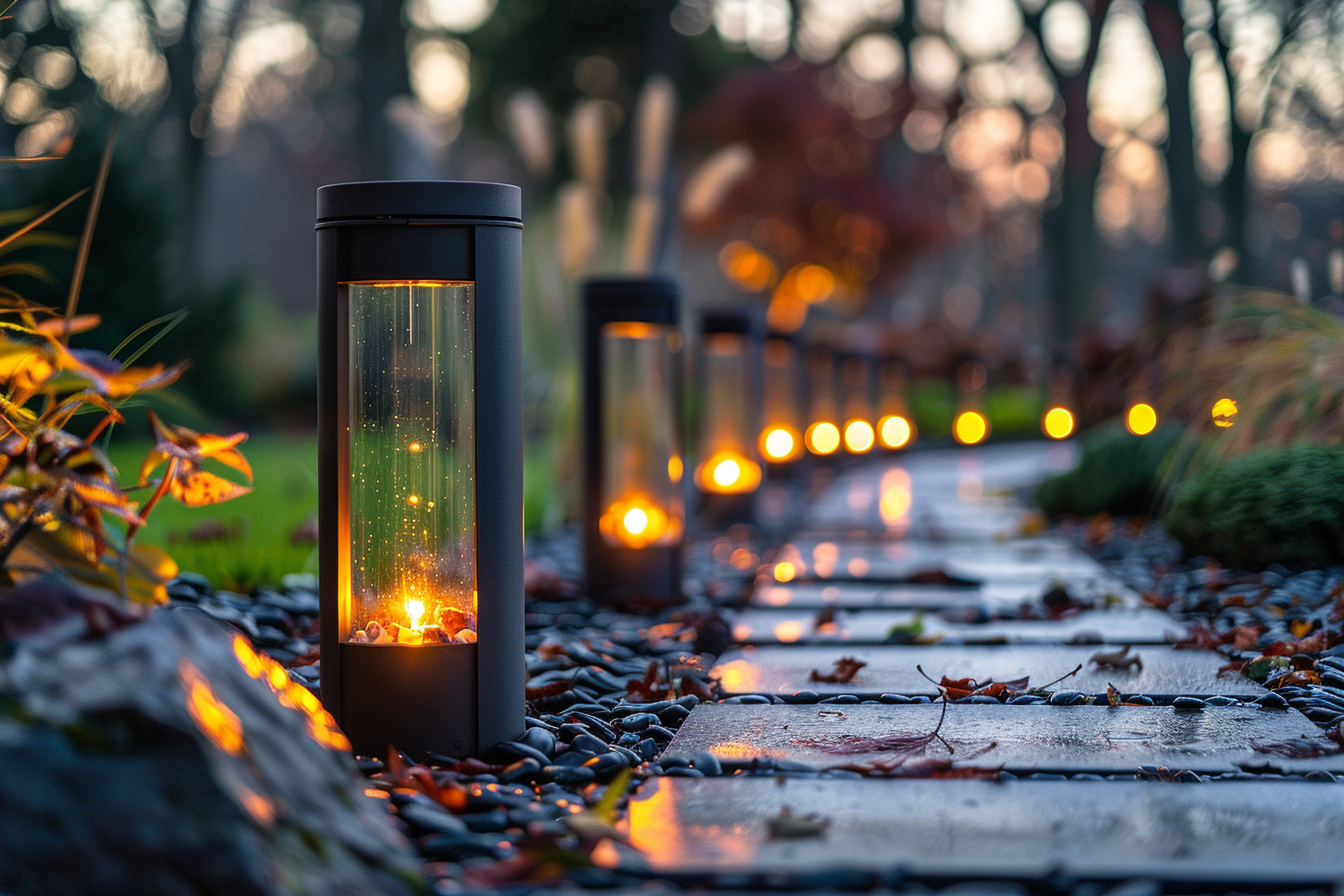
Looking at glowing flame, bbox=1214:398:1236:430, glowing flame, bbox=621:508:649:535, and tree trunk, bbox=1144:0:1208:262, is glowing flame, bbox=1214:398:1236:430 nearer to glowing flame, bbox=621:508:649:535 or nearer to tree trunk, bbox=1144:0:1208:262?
glowing flame, bbox=621:508:649:535

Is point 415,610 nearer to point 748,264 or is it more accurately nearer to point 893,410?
point 893,410

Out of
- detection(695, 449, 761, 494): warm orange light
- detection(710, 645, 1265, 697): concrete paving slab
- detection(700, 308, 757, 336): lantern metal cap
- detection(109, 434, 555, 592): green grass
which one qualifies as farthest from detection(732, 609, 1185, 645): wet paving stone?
detection(700, 308, 757, 336): lantern metal cap

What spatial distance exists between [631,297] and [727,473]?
211 cm

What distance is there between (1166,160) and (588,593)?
9.66 metres

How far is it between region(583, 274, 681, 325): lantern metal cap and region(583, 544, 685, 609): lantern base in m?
0.78

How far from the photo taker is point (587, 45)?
48.2 ft

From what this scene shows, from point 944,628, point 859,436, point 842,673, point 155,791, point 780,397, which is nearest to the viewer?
point 155,791

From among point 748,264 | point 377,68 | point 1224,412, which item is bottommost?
point 1224,412

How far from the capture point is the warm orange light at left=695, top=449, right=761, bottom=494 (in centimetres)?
582

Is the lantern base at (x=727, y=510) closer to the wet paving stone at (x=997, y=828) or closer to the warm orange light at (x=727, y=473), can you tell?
the warm orange light at (x=727, y=473)

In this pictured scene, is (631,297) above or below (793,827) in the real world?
above

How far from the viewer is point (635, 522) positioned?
389cm

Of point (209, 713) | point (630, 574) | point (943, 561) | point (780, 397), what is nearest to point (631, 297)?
point (630, 574)

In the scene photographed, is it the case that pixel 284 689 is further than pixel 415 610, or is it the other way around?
pixel 415 610
